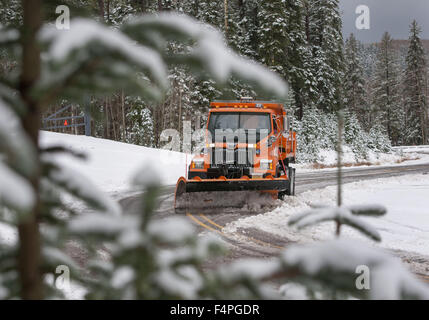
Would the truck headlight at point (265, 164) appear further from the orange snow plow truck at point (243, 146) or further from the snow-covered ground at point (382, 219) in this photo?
the snow-covered ground at point (382, 219)

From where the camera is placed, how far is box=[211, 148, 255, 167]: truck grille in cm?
1002

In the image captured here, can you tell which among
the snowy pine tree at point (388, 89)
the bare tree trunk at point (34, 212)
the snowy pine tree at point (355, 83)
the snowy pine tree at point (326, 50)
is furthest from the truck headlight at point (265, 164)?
the snowy pine tree at point (388, 89)

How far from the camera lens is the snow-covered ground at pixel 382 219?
6.90 m

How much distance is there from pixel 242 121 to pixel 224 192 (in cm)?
247

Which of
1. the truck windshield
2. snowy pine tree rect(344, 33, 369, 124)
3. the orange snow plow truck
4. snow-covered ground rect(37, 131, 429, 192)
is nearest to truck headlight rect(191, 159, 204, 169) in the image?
the orange snow plow truck

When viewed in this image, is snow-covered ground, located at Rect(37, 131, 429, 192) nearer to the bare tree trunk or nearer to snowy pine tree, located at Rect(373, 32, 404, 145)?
the bare tree trunk

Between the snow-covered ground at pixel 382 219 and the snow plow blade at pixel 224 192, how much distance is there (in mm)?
619

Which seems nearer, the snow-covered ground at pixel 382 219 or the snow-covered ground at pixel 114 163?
the snow-covered ground at pixel 382 219

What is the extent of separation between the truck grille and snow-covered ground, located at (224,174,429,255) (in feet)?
5.59

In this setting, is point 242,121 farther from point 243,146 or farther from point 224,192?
point 224,192

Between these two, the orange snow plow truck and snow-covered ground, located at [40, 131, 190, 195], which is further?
snow-covered ground, located at [40, 131, 190, 195]
